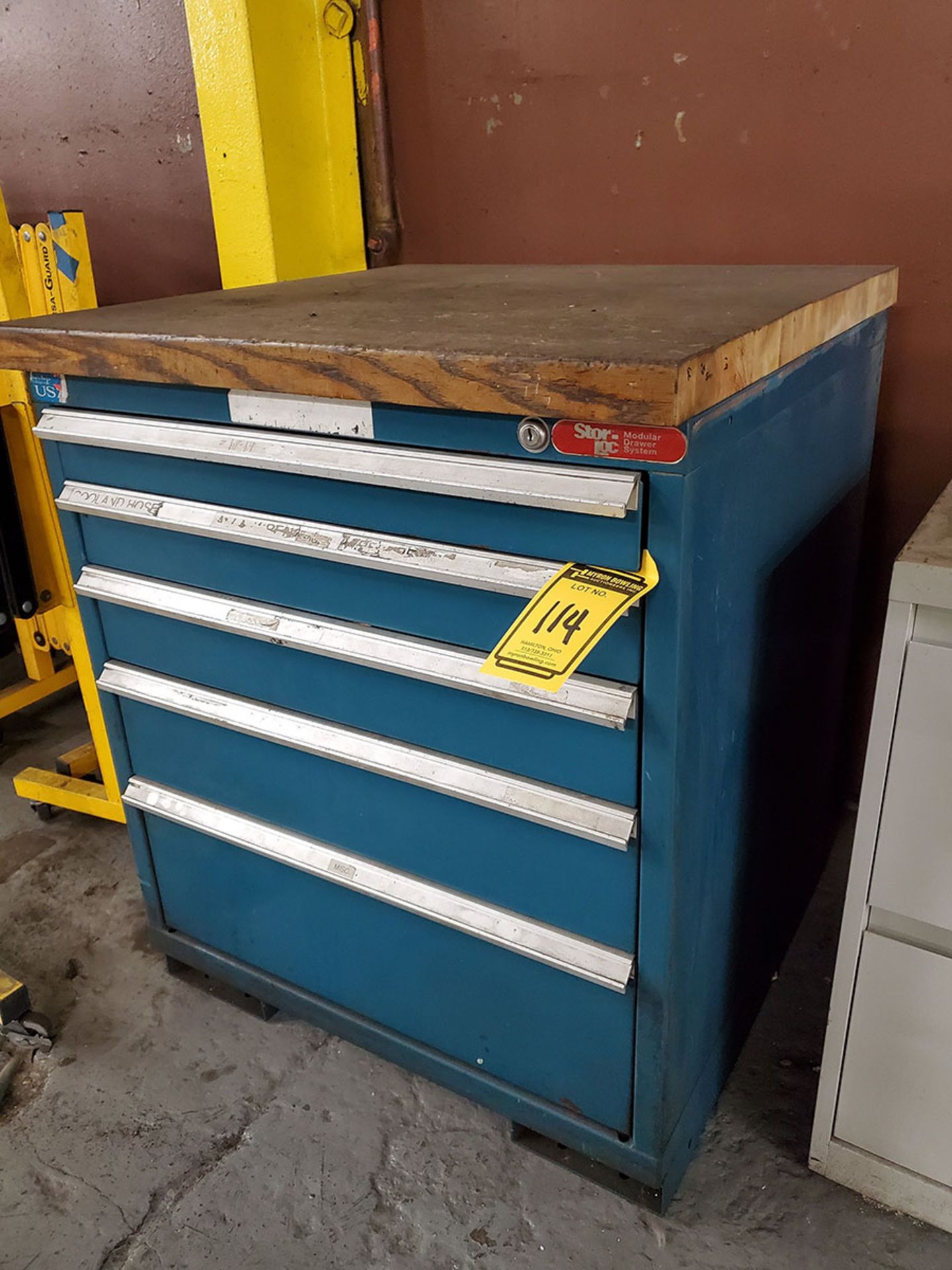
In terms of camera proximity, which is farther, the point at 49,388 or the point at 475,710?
the point at 49,388

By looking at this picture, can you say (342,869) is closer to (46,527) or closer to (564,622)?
(564,622)

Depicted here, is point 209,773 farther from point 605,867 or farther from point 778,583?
point 778,583

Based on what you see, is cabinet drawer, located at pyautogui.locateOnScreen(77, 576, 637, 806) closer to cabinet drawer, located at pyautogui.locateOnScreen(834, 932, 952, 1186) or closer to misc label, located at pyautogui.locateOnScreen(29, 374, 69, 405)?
misc label, located at pyautogui.locateOnScreen(29, 374, 69, 405)

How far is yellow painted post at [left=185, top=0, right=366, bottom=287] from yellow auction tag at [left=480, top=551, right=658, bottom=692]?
139 cm

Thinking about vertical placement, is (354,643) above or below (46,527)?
above

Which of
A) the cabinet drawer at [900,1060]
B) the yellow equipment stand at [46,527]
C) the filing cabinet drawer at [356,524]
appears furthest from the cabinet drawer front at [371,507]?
the yellow equipment stand at [46,527]

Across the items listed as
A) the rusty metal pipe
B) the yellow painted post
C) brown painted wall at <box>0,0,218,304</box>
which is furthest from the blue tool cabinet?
brown painted wall at <box>0,0,218,304</box>

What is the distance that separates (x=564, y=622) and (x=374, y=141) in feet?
5.07

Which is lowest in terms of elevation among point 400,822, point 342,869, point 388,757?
point 342,869

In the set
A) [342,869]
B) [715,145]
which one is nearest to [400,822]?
[342,869]

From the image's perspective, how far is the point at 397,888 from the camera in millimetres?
1264

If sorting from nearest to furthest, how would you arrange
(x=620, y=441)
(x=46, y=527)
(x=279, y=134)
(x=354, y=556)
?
(x=620, y=441) < (x=354, y=556) < (x=279, y=134) < (x=46, y=527)

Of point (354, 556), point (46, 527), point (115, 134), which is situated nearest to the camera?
point (354, 556)

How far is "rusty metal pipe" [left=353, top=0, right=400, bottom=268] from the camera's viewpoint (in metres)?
1.91
